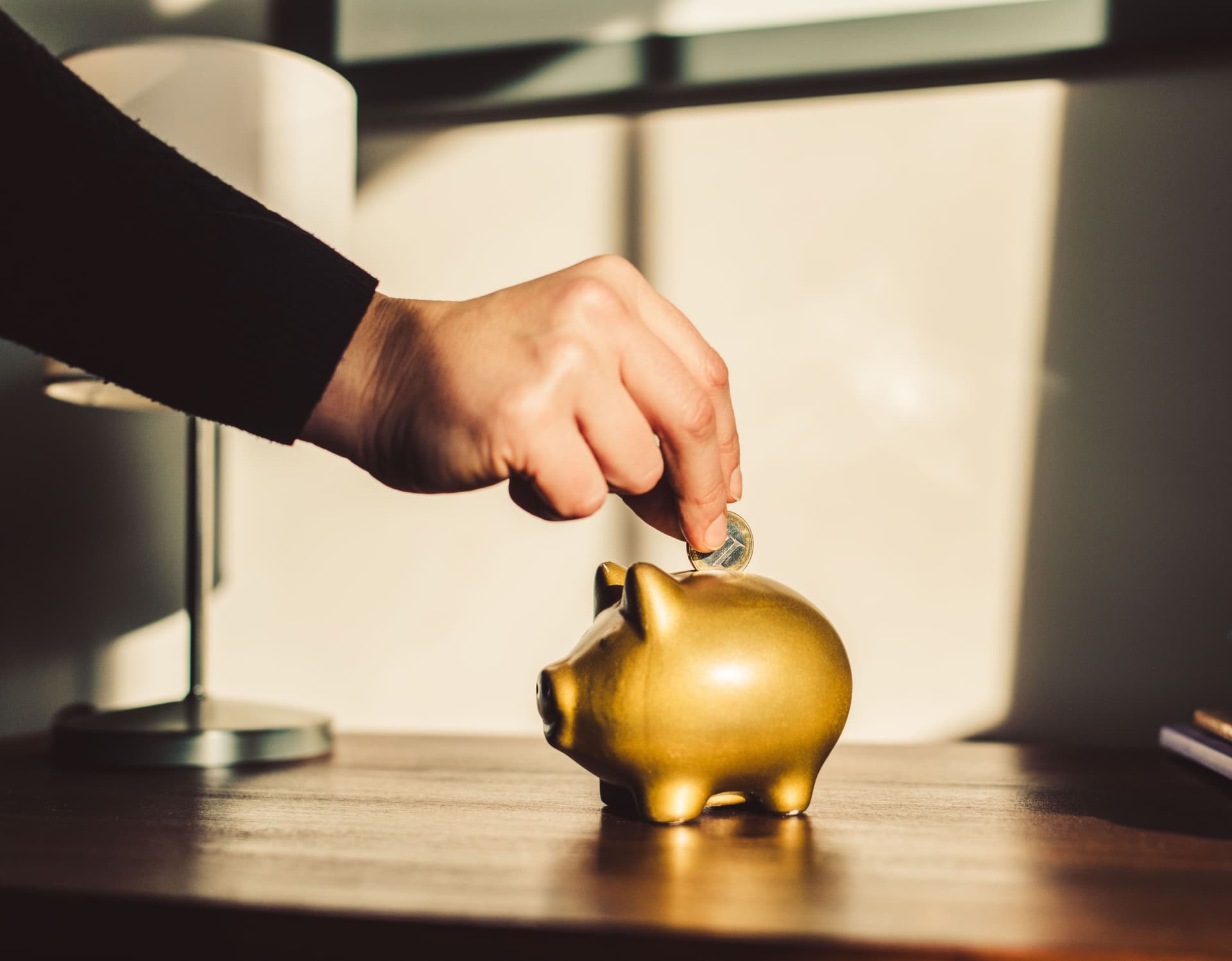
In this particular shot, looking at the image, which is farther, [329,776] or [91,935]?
[329,776]

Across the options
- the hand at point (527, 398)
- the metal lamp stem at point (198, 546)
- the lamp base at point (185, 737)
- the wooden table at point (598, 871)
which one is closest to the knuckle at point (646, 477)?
the hand at point (527, 398)

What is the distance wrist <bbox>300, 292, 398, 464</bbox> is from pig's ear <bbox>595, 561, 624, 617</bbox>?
7.7 inches

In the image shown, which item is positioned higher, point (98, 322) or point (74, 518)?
point (98, 322)

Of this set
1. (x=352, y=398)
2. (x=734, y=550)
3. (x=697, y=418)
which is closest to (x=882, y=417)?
(x=734, y=550)

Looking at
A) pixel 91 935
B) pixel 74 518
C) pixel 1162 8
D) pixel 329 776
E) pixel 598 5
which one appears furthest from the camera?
pixel 74 518

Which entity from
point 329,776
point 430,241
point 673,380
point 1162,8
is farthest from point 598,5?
point 329,776

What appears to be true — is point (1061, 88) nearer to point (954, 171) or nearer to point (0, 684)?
point (954, 171)

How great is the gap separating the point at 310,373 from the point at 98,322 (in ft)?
0.39

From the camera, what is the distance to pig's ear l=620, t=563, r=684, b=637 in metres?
0.62

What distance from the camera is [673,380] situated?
63cm

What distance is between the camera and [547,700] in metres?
0.64

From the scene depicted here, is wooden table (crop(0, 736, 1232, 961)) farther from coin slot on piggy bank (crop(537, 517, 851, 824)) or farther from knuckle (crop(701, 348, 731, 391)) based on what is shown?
knuckle (crop(701, 348, 731, 391))

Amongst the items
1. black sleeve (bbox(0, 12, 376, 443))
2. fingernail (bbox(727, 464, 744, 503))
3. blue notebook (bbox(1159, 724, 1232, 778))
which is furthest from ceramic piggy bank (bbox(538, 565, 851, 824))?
blue notebook (bbox(1159, 724, 1232, 778))

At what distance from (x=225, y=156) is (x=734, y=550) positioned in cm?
63
